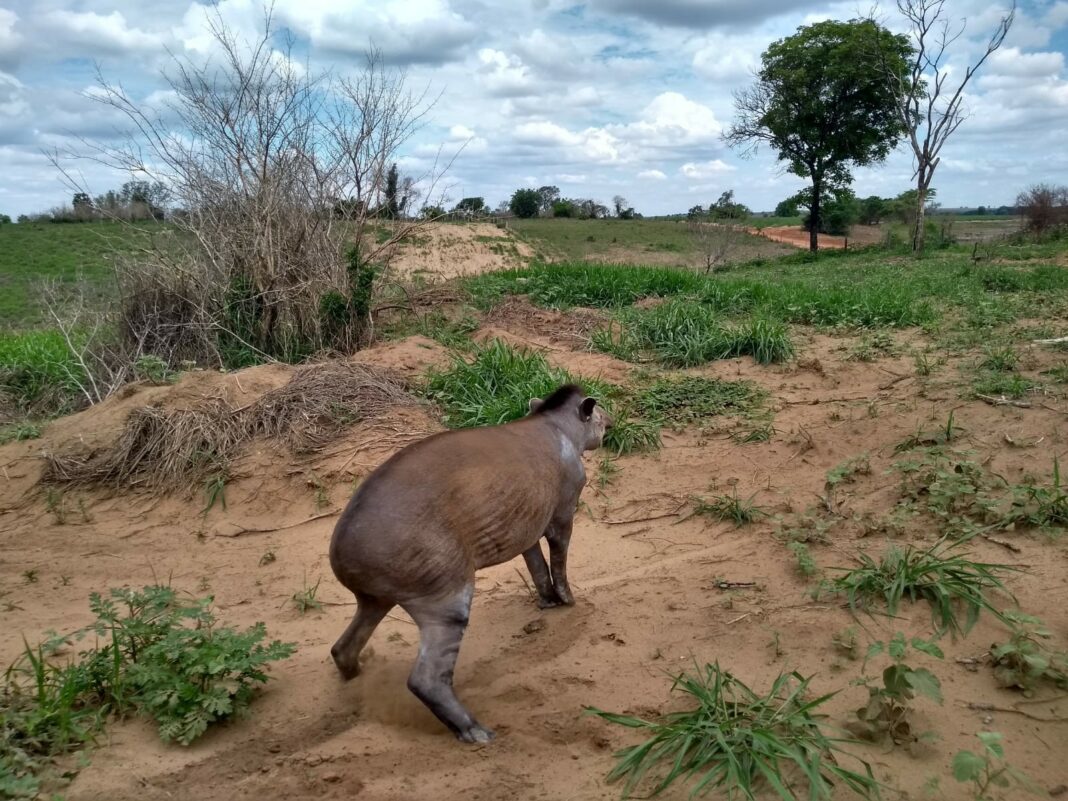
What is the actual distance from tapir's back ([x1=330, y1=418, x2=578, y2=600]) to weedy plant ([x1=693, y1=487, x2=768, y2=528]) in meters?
2.08

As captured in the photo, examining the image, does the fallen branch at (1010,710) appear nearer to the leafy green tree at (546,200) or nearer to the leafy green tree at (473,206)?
the leafy green tree at (473,206)

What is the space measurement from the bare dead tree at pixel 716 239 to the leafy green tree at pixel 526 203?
67.6 ft

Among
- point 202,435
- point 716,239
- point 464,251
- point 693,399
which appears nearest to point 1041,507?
point 693,399

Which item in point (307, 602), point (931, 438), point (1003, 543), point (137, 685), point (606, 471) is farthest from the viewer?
point (606, 471)

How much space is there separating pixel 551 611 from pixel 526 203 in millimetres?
49288

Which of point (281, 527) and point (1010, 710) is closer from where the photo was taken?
point (1010, 710)

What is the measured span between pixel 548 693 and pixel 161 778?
177 cm

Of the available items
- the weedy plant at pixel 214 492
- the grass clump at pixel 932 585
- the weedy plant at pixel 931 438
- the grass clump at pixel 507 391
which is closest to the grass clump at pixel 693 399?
the grass clump at pixel 507 391

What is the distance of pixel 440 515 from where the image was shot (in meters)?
3.67

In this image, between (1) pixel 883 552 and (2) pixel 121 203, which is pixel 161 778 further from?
(2) pixel 121 203

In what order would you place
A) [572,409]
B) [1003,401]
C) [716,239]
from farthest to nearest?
[716,239]
[1003,401]
[572,409]

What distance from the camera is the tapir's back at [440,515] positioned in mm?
3547

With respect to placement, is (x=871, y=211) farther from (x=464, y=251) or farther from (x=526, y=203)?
(x=464, y=251)

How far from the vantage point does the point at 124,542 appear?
6559mm
